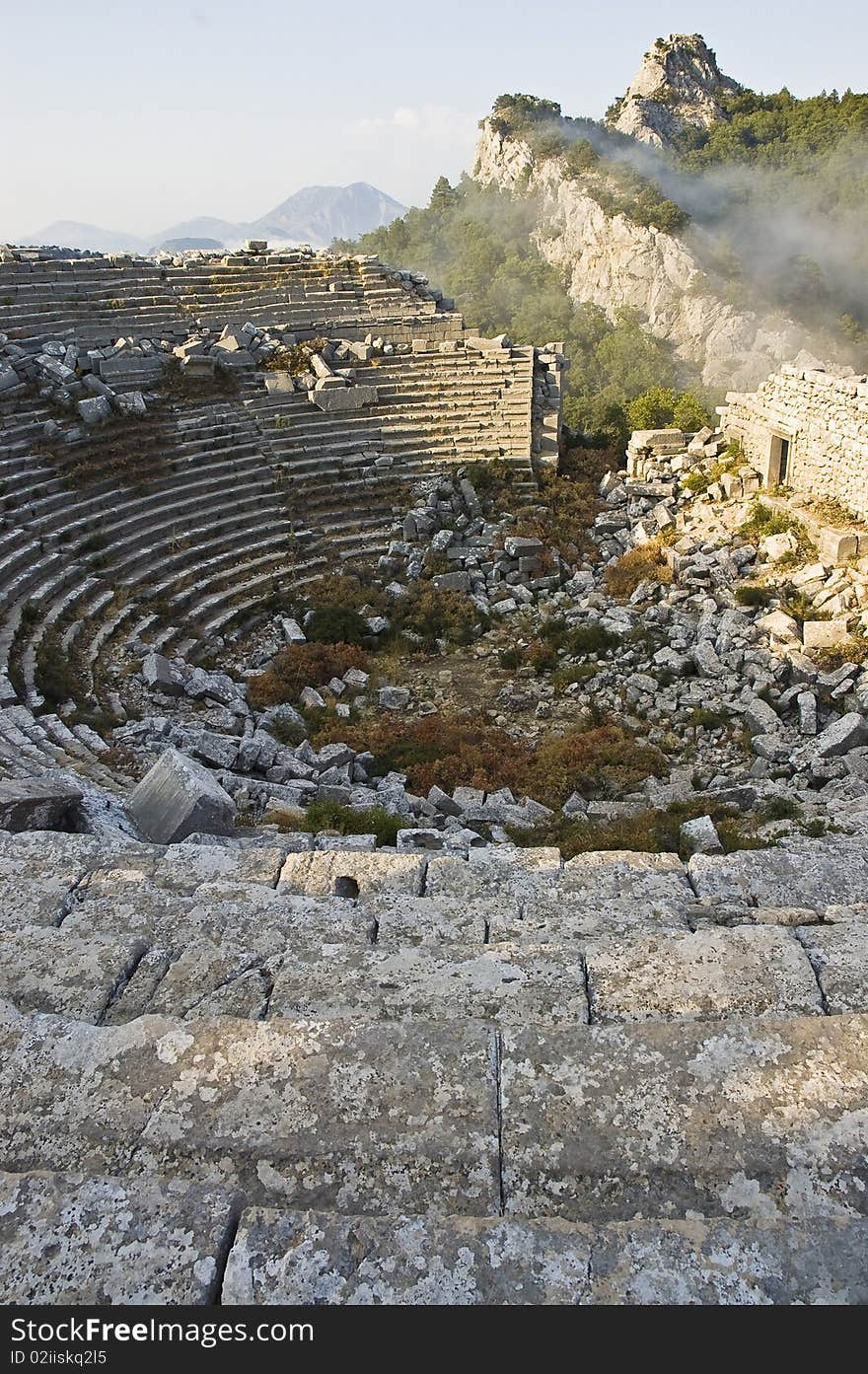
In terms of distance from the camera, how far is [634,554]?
1565 cm

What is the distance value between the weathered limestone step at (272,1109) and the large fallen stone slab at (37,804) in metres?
3.54

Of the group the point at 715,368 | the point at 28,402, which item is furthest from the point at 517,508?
the point at 715,368

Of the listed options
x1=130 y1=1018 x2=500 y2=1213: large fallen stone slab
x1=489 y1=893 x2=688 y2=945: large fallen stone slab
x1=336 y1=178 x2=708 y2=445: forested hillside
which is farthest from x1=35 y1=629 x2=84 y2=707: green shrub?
x1=336 y1=178 x2=708 y2=445: forested hillside

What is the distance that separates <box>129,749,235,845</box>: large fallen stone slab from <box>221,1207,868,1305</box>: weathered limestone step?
498 cm

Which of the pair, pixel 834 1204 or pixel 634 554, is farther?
pixel 634 554

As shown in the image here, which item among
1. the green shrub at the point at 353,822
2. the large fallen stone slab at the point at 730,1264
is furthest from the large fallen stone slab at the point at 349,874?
the large fallen stone slab at the point at 730,1264

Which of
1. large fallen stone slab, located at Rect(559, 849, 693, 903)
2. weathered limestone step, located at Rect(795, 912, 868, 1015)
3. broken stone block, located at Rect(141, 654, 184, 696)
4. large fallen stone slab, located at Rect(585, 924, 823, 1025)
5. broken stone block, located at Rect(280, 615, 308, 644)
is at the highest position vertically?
large fallen stone slab, located at Rect(585, 924, 823, 1025)

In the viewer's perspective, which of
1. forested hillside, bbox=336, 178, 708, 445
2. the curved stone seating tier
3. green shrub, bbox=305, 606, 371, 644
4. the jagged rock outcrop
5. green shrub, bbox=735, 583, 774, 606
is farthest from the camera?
the jagged rock outcrop

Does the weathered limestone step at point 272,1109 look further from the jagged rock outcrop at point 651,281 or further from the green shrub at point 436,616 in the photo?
the jagged rock outcrop at point 651,281

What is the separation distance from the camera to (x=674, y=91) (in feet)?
266

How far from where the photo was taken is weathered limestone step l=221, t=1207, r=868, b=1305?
7.18 ft

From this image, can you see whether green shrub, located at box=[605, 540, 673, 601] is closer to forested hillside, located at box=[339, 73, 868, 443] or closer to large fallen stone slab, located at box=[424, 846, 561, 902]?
large fallen stone slab, located at box=[424, 846, 561, 902]

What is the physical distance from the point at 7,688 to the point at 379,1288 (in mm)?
8803

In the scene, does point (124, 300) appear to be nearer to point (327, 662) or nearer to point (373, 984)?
point (327, 662)
